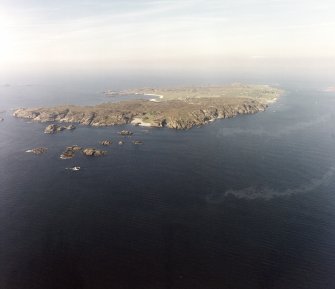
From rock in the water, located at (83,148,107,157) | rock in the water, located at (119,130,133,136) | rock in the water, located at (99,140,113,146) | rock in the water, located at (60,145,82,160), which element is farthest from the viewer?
rock in the water, located at (119,130,133,136)

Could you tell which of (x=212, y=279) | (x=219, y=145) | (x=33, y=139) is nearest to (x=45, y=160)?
(x=33, y=139)

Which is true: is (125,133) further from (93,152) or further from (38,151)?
(38,151)

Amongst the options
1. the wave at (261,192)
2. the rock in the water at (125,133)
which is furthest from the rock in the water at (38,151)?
the wave at (261,192)

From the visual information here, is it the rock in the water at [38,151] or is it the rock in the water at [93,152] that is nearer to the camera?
the rock in the water at [93,152]


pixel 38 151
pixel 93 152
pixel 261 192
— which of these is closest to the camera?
pixel 261 192

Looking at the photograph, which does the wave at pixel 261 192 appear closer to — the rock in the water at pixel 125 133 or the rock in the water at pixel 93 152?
the rock in the water at pixel 93 152

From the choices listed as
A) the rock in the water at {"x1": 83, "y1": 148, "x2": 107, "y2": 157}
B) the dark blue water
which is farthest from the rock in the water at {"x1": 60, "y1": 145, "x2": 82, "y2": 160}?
the rock in the water at {"x1": 83, "y1": 148, "x2": 107, "y2": 157}

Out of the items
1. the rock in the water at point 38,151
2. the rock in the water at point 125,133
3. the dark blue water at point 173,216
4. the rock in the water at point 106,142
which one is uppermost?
the rock in the water at point 125,133

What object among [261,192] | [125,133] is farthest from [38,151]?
[261,192]

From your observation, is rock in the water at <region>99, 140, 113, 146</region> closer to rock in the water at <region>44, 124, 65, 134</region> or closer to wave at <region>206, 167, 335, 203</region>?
rock in the water at <region>44, 124, 65, 134</region>
